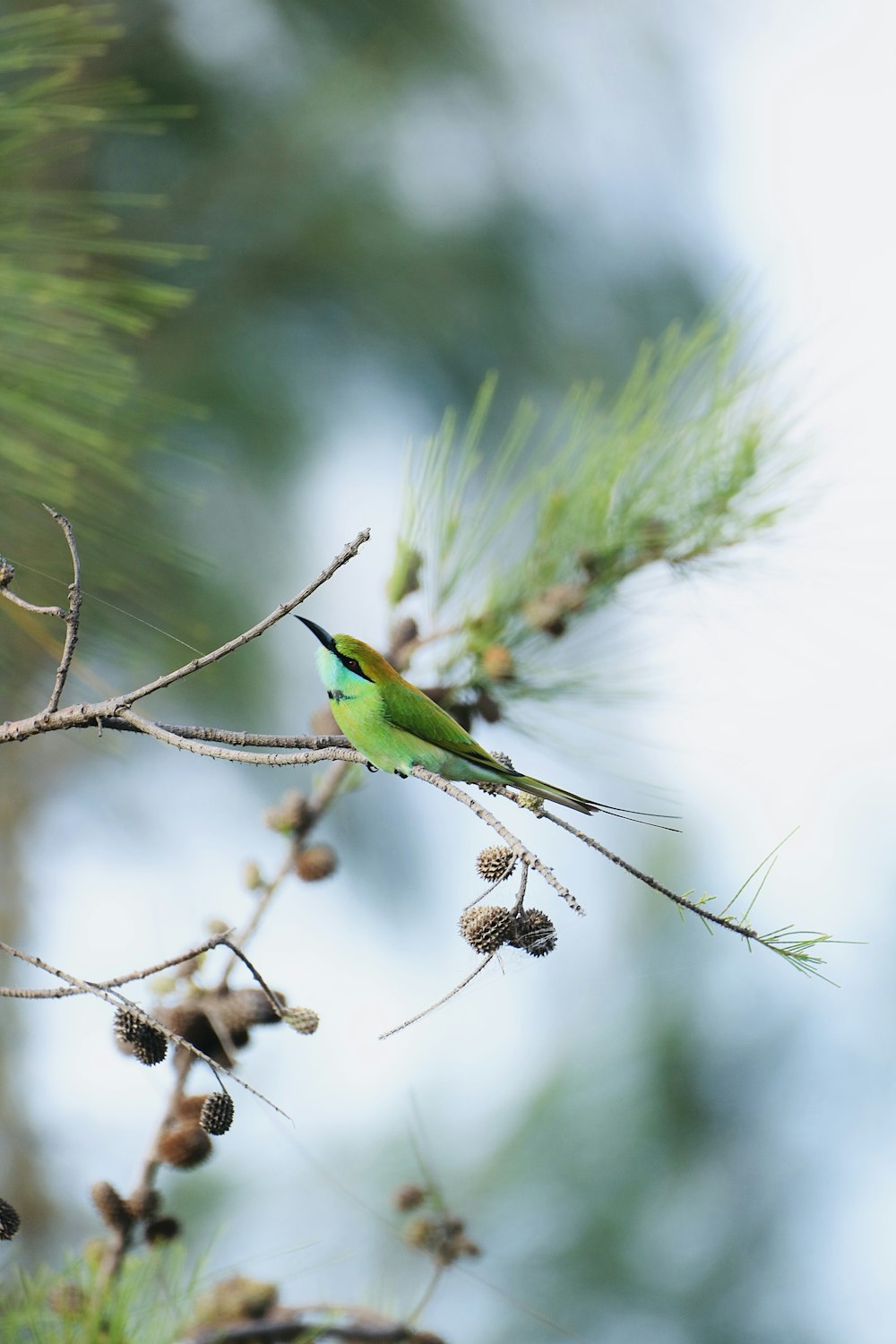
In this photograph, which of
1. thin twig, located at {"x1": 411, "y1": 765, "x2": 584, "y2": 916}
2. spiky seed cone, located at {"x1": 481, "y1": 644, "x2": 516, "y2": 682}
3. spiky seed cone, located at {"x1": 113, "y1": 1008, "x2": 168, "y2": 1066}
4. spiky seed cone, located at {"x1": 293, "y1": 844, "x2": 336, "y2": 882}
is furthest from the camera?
spiky seed cone, located at {"x1": 481, "y1": 644, "x2": 516, "y2": 682}

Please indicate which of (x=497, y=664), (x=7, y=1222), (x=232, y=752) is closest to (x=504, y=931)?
(x=232, y=752)

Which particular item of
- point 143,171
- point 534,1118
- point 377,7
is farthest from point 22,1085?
point 377,7

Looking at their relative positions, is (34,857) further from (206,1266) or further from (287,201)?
(206,1266)

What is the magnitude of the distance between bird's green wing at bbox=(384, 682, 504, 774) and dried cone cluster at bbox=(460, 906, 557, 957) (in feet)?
0.72

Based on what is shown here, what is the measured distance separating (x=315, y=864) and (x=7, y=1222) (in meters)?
0.37

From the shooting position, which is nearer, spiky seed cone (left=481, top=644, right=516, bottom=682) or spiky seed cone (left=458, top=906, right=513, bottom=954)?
spiky seed cone (left=458, top=906, right=513, bottom=954)

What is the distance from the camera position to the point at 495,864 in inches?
19.8

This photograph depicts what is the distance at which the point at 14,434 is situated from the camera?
3.42 feet

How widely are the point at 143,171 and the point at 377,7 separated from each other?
60 cm

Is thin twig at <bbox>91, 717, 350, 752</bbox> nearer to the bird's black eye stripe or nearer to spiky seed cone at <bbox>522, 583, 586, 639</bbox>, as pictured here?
the bird's black eye stripe

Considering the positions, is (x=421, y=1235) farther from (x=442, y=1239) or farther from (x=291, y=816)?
(x=291, y=816)

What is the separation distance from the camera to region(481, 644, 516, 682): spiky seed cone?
3.22 ft

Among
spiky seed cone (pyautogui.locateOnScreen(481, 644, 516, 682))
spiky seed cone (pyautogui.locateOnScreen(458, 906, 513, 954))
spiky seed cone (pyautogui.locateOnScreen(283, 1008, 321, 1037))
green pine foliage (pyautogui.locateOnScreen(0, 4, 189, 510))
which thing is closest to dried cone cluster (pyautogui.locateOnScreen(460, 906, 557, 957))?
spiky seed cone (pyautogui.locateOnScreen(458, 906, 513, 954))

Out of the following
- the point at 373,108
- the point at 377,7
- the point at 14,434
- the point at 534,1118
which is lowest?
the point at 534,1118
